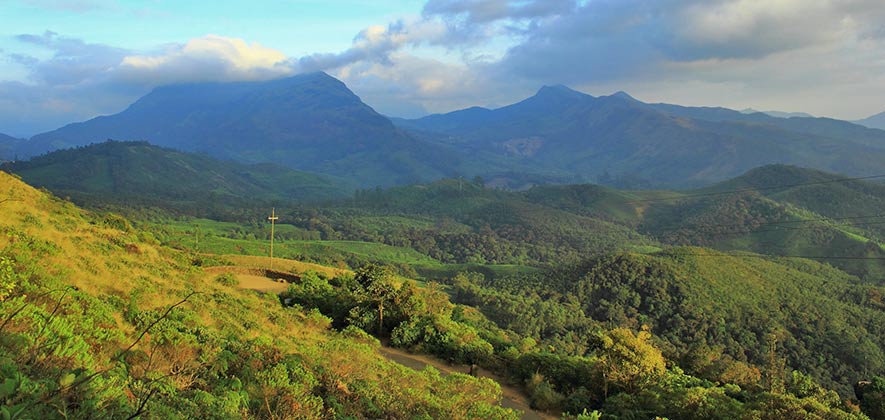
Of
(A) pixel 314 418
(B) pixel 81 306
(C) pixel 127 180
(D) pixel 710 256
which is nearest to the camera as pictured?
(A) pixel 314 418

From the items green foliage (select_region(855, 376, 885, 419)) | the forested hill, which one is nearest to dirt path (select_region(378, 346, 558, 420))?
green foliage (select_region(855, 376, 885, 419))

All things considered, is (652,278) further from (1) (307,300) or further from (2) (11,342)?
(2) (11,342)

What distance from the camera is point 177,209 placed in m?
135

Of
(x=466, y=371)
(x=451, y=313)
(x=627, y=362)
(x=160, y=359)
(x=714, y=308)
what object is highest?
(x=160, y=359)

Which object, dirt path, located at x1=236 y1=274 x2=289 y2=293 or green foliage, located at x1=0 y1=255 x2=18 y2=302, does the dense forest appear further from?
dirt path, located at x1=236 y1=274 x2=289 y2=293

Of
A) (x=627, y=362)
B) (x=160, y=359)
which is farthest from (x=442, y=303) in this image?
(x=160, y=359)

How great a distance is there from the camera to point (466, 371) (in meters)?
19.8

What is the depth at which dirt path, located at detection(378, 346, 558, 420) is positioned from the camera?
52.1ft

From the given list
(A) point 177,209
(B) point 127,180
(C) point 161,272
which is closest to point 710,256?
(C) point 161,272

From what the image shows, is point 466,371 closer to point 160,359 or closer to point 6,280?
point 160,359

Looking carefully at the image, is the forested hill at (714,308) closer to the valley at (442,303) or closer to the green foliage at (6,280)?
the valley at (442,303)

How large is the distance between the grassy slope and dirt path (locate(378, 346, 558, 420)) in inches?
147

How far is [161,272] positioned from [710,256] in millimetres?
90053

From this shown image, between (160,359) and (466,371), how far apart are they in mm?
13013
